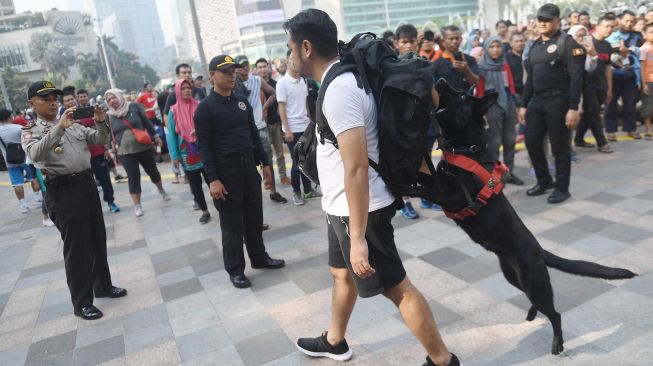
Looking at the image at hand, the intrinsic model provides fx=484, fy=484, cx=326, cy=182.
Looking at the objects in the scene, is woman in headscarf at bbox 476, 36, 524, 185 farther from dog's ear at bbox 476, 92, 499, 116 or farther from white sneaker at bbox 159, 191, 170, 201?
white sneaker at bbox 159, 191, 170, 201

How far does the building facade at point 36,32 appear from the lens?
8706cm

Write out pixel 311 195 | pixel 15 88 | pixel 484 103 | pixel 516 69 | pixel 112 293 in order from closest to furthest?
pixel 484 103 → pixel 112 293 → pixel 311 195 → pixel 516 69 → pixel 15 88

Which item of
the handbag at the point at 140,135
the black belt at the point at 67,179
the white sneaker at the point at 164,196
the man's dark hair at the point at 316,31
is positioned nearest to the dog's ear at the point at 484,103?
the man's dark hair at the point at 316,31

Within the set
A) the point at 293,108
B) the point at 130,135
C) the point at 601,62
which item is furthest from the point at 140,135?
the point at 601,62

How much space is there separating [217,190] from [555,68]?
11.6ft

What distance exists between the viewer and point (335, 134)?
6.39 feet

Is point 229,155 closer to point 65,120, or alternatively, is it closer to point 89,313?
point 65,120

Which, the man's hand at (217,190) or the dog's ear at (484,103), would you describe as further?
the man's hand at (217,190)

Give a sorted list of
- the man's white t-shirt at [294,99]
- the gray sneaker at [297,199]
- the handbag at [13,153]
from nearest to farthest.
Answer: the man's white t-shirt at [294,99] < the gray sneaker at [297,199] < the handbag at [13,153]

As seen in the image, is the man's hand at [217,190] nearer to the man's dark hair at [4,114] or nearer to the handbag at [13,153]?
the handbag at [13,153]

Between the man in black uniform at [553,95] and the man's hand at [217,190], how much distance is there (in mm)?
3305

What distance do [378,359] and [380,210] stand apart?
1054 millimetres

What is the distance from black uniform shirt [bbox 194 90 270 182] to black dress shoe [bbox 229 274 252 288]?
33.2 inches

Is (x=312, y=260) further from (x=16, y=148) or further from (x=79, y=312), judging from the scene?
(x=16, y=148)
